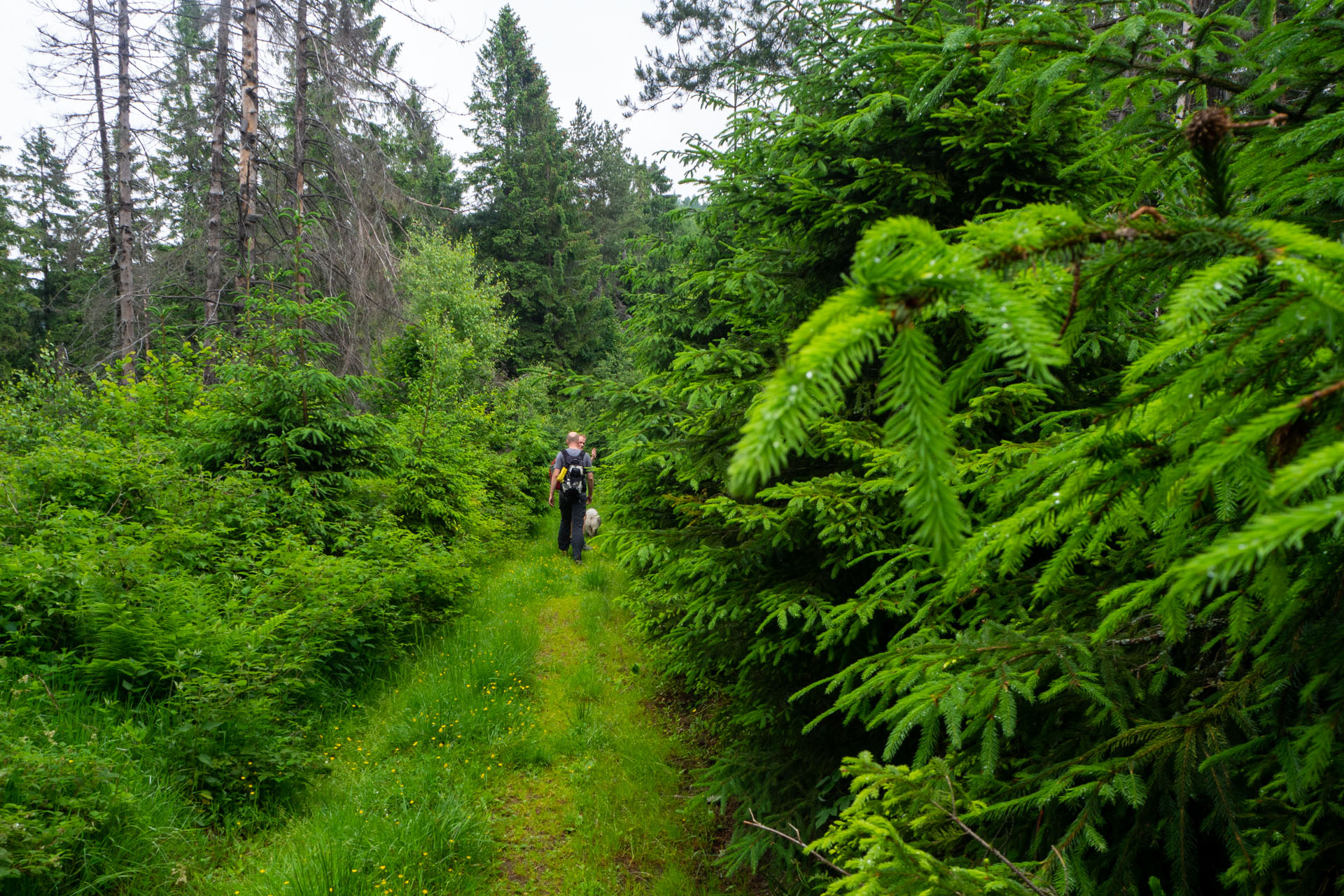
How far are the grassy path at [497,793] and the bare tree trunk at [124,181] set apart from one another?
11179 millimetres

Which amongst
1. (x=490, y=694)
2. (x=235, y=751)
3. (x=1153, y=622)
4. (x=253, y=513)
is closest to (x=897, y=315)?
(x=1153, y=622)

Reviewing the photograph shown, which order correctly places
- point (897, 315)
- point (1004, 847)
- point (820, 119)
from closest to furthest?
point (897, 315) < point (1004, 847) < point (820, 119)

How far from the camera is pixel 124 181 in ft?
40.6

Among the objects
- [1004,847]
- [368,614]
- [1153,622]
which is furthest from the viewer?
[368,614]

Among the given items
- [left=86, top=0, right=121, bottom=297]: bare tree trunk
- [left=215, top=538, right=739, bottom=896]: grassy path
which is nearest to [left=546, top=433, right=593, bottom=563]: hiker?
[left=215, top=538, right=739, bottom=896]: grassy path

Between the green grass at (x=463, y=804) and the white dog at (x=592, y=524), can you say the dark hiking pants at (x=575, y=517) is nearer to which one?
the white dog at (x=592, y=524)

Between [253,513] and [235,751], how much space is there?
2401 millimetres

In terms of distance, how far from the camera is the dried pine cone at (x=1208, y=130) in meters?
0.95

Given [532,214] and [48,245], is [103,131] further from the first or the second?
[48,245]

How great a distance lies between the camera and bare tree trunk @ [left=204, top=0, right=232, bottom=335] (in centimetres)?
1012

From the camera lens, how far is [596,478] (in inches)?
529

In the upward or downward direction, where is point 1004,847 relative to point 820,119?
downward

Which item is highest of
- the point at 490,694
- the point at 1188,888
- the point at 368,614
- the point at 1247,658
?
the point at 1247,658

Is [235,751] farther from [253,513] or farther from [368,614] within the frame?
[253,513]
